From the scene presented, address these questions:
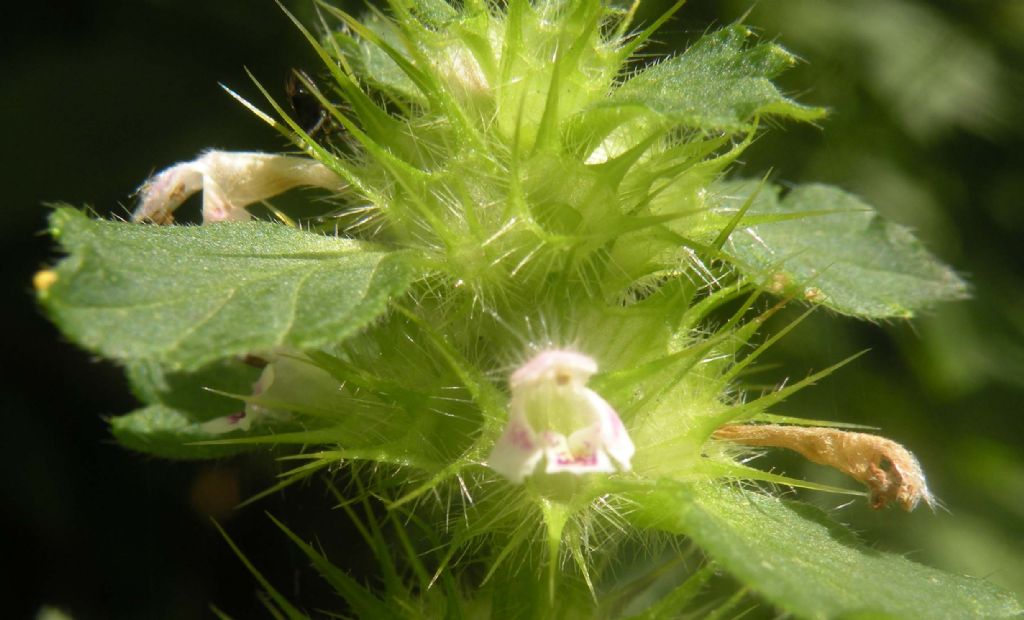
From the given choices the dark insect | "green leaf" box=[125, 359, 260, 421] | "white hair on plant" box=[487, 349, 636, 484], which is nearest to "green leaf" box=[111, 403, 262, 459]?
"green leaf" box=[125, 359, 260, 421]

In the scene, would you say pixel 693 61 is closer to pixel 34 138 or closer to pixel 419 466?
pixel 419 466

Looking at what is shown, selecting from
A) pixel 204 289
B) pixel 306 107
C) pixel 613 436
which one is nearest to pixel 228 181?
pixel 306 107

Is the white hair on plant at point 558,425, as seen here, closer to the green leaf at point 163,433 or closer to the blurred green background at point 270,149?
the green leaf at point 163,433

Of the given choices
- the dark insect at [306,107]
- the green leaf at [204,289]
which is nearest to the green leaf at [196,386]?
the dark insect at [306,107]

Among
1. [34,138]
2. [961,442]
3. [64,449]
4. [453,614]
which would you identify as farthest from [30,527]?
[961,442]

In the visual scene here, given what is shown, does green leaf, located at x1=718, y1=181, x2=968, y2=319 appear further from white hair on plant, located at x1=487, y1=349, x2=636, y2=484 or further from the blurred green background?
the blurred green background
